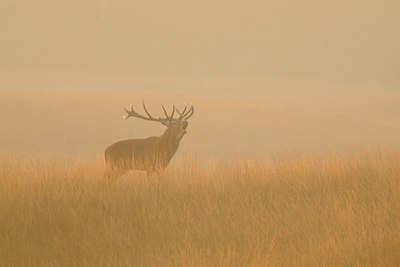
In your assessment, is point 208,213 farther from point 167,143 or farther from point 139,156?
point 139,156

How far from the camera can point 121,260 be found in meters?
5.48

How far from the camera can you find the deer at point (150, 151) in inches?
311

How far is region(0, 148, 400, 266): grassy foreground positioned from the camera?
538 cm

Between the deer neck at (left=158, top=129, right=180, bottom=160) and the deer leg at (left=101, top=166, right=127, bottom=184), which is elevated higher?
the deer neck at (left=158, top=129, right=180, bottom=160)

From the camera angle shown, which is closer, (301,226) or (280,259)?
(280,259)

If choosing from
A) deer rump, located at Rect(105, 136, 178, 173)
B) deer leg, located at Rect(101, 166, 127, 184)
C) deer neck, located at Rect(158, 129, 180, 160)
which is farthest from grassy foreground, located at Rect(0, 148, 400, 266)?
deer neck, located at Rect(158, 129, 180, 160)

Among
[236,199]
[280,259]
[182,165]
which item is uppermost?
[182,165]

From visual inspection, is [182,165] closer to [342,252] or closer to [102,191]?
[102,191]

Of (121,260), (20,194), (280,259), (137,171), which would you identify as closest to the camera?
(280,259)

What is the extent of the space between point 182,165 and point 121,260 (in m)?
3.37

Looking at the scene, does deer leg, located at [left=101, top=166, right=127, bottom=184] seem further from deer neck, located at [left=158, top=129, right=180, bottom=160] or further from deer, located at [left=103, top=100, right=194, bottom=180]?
deer neck, located at [left=158, top=129, right=180, bottom=160]

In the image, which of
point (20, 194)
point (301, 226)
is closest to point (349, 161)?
point (301, 226)

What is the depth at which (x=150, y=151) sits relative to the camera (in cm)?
814

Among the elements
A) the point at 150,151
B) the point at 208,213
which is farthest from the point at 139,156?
the point at 208,213
